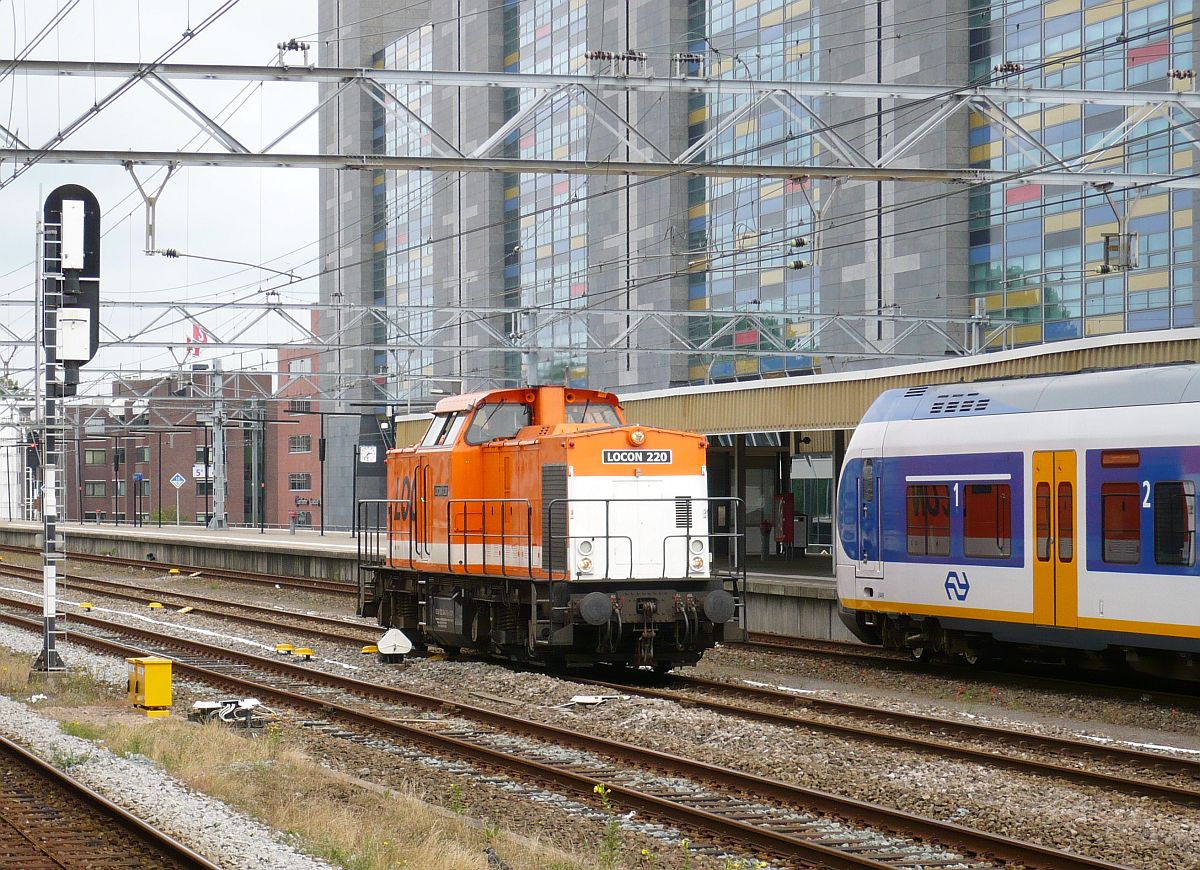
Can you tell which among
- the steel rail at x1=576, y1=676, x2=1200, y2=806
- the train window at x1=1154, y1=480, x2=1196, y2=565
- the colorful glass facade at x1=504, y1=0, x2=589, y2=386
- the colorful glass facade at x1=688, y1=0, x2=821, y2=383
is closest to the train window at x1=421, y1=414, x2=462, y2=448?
the steel rail at x1=576, y1=676, x2=1200, y2=806

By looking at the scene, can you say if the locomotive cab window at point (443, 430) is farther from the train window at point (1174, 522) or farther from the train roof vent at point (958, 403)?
the train window at point (1174, 522)

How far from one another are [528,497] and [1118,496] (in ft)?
22.8

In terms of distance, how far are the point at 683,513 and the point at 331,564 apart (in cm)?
2310

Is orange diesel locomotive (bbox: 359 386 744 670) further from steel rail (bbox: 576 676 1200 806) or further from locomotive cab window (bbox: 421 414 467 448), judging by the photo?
steel rail (bbox: 576 676 1200 806)

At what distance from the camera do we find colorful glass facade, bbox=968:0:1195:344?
39.3m

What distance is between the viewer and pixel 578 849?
8.98 meters

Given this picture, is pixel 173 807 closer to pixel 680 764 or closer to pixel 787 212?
pixel 680 764

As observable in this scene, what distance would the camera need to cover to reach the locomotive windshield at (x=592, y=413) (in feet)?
57.5

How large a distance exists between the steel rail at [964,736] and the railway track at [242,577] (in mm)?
17718

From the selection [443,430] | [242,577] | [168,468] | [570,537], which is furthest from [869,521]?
[168,468]

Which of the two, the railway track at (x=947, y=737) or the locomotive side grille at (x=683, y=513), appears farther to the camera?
the locomotive side grille at (x=683, y=513)

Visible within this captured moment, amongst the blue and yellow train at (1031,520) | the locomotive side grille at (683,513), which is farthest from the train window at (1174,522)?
the locomotive side grille at (683,513)


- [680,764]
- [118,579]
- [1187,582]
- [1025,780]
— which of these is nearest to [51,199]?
[680,764]

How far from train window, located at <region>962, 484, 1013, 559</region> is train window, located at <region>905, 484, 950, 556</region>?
32 centimetres
